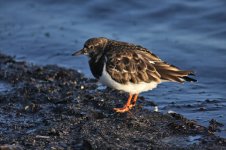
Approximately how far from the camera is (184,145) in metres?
6.03

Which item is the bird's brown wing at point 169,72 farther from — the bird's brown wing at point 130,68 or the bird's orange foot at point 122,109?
the bird's orange foot at point 122,109

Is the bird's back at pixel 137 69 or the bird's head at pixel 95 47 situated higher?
the bird's head at pixel 95 47

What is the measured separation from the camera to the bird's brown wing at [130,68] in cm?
686

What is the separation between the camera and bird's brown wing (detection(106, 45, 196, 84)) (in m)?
6.87

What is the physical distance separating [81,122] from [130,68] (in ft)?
3.05

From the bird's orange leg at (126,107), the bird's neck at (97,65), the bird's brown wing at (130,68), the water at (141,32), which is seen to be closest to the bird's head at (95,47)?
the bird's neck at (97,65)

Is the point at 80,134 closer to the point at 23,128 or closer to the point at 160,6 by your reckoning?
the point at 23,128

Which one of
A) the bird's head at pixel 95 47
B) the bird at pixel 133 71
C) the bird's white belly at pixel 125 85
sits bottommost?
the bird's white belly at pixel 125 85

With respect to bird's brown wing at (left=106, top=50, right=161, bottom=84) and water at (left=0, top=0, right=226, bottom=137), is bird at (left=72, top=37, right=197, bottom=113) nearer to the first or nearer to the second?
bird's brown wing at (left=106, top=50, right=161, bottom=84)

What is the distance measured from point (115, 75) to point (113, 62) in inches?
6.6

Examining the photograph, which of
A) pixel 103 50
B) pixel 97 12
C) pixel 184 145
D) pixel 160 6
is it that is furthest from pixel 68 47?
pixel 184 145

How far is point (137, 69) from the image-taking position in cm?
692

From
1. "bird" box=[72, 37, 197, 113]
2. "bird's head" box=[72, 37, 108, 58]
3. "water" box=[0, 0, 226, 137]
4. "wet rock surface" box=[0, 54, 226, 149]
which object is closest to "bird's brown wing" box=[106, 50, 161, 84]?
"bird" box=[72, 37, 197, 113]

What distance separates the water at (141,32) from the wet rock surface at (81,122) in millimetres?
935
